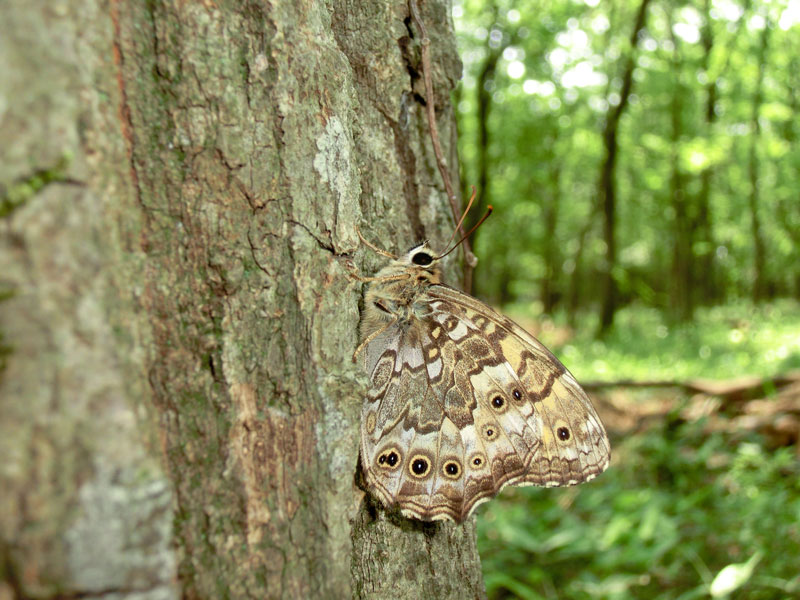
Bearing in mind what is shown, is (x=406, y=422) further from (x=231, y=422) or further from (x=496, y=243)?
(x=496, y=243)

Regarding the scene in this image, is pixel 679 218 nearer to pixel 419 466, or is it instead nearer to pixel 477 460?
pixel 477 460

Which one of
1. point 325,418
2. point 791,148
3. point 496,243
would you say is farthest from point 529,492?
point 496,243

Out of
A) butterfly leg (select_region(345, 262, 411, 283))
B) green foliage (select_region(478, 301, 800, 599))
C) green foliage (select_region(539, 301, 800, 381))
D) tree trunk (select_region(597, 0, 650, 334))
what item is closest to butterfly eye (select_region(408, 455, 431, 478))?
butterfly leg (select_region(345, 262, 411, 283))

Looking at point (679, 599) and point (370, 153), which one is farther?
point (679, 599)

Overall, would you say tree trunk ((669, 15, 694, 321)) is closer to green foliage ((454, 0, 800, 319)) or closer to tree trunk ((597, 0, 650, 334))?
green foliage ((454, 0, 800, 319))

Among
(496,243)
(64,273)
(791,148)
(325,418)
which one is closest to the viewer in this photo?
(64,273)

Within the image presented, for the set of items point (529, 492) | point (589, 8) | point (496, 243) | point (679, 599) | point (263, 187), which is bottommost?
point (496, 243)

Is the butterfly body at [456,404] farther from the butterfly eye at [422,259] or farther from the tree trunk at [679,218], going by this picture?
the tree trunk at [679,218]

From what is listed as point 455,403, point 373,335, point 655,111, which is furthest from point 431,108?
point 655,111
